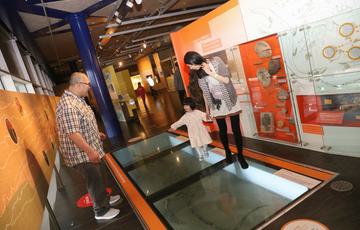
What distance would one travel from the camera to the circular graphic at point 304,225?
2.03m

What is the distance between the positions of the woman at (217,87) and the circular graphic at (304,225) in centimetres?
115

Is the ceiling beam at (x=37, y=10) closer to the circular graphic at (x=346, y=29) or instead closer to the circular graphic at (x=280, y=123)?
the circular graphic at (x=280, y=123)

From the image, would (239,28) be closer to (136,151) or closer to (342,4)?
(342,4)

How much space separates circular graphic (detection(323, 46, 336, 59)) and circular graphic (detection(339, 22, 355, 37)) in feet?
0.59

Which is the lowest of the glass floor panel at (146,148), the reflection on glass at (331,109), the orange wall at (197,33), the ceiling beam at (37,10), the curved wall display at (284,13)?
the glass floor panel at (146,148)

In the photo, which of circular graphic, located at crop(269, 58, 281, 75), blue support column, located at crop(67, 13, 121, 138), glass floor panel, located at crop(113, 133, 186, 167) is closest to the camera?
circular graphic, located at crop(269, 58, 281, 75)

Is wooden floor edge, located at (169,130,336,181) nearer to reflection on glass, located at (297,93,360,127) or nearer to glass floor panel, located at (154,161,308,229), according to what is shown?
glass floor panel, located at (154,161,308,229)

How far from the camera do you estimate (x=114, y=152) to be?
6.06 meters

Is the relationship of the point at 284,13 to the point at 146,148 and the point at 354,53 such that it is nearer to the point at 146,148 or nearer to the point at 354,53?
the point at 354,53

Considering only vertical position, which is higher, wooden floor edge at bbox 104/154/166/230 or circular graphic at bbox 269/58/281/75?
circular graphic at bbox 269/58/281/75

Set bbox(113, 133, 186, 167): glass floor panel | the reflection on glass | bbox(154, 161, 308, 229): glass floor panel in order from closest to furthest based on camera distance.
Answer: bbox(154, 161, 308, 229): glass floor panel < the reflection on glass < bbox(113, 133, 186, 167): glass floor panel

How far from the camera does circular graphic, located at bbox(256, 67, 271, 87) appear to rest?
12.3 feet

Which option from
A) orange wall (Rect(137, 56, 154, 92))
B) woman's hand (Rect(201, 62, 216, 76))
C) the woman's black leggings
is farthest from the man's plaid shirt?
orange wall (Rect(137, 56, 154, 92))

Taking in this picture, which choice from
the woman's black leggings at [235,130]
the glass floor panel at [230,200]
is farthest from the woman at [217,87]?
the glass floor panel at [230,200]
